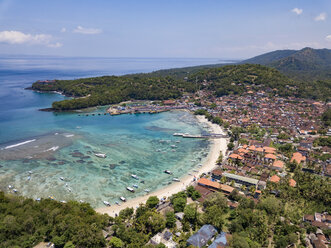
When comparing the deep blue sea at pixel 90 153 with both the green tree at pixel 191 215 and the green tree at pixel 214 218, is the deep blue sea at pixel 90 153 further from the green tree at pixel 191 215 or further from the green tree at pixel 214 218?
the green tree at pixel 214 218

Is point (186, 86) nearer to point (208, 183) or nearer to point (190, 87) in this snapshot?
point (190, 87)

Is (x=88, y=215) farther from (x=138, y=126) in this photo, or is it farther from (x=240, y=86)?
(x=240, y=86)

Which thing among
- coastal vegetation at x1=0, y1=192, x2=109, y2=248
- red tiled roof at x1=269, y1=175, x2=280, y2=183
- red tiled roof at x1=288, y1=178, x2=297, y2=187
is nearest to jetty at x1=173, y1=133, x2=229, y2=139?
red tiled roof at x1=269, y1=175, x2=280, y2=183

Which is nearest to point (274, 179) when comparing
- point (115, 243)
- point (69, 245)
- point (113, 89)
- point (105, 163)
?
point (115, 243)

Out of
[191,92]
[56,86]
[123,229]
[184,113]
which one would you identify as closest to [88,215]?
[123,229]

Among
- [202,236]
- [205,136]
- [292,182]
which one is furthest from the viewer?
[205,136]
